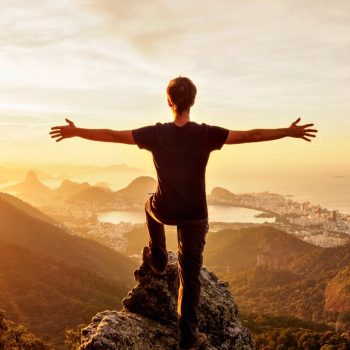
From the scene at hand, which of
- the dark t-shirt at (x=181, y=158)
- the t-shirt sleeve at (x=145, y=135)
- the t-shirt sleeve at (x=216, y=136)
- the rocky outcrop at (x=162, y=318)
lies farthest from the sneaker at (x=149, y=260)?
the t-shirt sleeve at (x=216, y=136)

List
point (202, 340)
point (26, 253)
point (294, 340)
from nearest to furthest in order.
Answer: point (202, 340) → point (294, 340) → point (26, 253)

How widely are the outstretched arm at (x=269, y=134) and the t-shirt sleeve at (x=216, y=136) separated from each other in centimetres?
7

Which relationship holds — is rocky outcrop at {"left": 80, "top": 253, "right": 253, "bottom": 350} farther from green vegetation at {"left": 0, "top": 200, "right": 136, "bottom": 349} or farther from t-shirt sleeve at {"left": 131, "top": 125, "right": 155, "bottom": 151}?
green vegetation at {"left": 0, "top": 200, "right": 136, "bottom": 349}

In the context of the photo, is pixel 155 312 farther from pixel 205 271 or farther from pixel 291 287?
pixel 291 287

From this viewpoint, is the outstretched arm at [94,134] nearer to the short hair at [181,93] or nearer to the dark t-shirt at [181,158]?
the dark t-shirt at [181,158]

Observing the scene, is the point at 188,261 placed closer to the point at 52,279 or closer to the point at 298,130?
the point at 298,130

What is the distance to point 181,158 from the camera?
585cm

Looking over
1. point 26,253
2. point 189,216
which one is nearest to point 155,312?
point 189,216

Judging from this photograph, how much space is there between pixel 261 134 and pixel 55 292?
108830 mm

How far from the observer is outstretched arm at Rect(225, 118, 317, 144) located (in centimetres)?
576

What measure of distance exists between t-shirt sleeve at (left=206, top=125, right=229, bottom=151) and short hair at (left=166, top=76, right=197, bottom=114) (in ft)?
1.49

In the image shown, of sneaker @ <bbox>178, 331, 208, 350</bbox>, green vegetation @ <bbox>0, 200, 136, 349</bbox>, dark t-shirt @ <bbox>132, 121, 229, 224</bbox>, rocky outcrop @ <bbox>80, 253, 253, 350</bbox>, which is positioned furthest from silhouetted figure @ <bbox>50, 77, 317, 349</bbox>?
green vegetation @ <bbox>0, 200, 136, 349</bbox>

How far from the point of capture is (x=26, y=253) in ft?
419

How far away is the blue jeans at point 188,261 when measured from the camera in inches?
245
